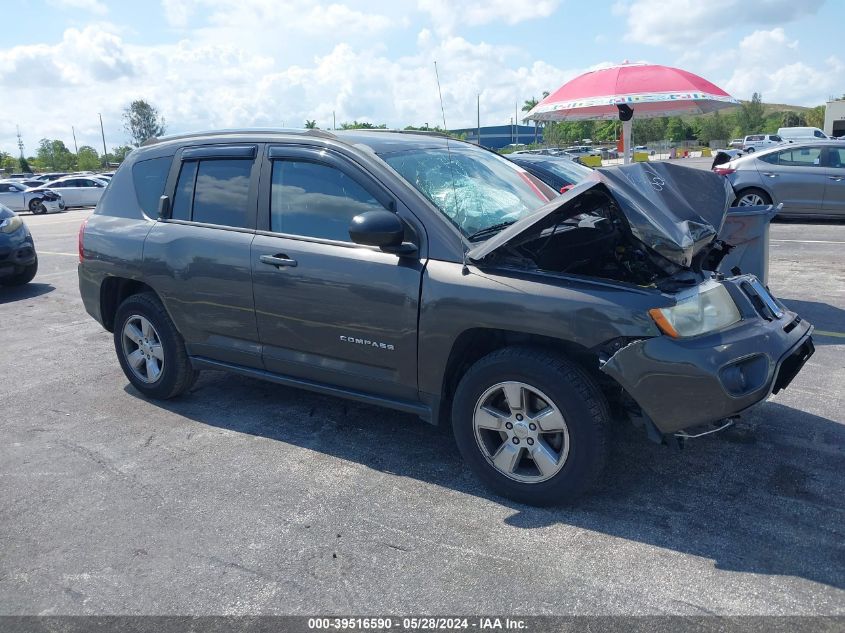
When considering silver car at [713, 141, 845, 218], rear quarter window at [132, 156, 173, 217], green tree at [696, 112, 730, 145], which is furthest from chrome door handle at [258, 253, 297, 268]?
green tree at [696, 112, 730, 145]

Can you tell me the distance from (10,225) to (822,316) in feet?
31.9

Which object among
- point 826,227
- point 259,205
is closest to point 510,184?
point 259,205

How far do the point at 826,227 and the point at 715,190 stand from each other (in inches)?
396

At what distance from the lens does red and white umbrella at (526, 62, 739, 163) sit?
8.80m

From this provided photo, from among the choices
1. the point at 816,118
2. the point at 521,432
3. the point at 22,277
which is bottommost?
the point at 22,277

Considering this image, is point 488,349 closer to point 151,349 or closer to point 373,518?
point 373,518

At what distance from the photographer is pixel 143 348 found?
5.14 metres

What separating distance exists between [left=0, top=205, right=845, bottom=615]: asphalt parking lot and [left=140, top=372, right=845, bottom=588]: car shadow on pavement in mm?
12

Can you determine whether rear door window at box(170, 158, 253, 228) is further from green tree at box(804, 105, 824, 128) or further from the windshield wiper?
green tree at box(804, 105, 824, 128)

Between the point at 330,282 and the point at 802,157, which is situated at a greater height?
the point at 802,157

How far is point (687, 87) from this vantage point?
883cm

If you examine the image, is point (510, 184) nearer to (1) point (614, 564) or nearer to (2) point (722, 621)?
(1) point (614, 564)

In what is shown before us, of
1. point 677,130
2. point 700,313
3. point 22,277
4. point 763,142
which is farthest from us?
point 677,130

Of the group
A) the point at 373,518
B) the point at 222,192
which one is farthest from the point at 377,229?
the point at 222,192
